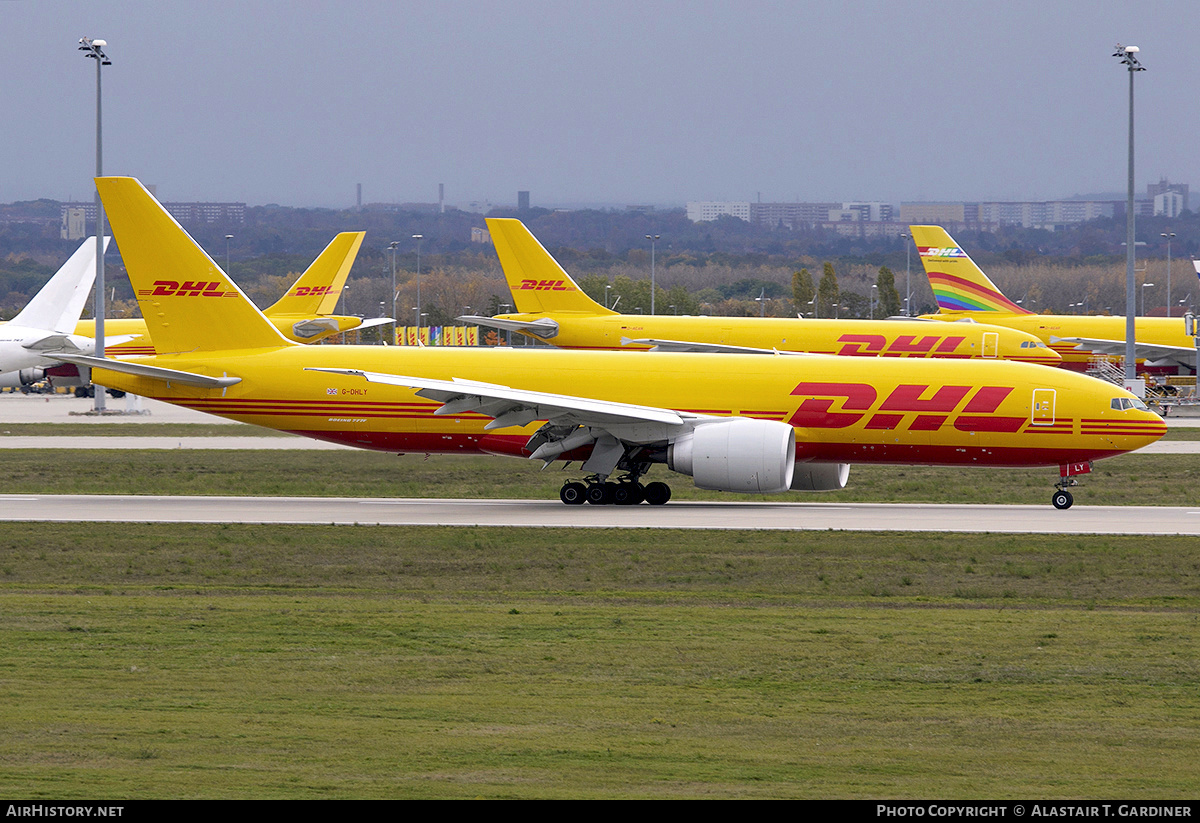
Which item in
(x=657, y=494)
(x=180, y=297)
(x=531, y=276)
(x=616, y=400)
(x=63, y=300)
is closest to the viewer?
(x=657, y=494)

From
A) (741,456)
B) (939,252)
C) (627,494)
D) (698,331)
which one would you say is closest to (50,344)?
(698,331)

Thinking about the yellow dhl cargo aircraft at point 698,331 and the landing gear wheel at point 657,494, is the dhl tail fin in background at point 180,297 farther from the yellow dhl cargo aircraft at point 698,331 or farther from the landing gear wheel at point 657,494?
the yellow dhl cargo aircraft at point 698,331

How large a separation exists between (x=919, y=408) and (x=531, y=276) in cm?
2809

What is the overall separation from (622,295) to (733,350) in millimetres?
111337

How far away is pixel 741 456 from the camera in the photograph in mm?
27500

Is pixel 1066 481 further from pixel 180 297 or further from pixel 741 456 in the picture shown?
pixel 180 297

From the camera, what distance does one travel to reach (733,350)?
48.9 m

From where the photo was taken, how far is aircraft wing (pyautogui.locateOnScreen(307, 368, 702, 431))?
2805 centimetres

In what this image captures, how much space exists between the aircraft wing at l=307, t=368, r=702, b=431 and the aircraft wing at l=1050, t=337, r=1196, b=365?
38.1 meters

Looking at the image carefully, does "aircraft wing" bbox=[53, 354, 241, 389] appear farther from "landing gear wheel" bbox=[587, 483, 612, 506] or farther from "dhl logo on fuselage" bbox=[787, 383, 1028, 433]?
"dhl logo on fuselage" bbox=[787, 383, 1028, 433]

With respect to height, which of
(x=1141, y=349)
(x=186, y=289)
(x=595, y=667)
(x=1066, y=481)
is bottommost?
(x=595, y=667)

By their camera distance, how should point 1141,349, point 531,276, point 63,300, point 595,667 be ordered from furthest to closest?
point 1141,349, point 63,300, point 531,276, point 595,667

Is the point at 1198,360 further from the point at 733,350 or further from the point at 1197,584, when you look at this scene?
the point at 1197,584
